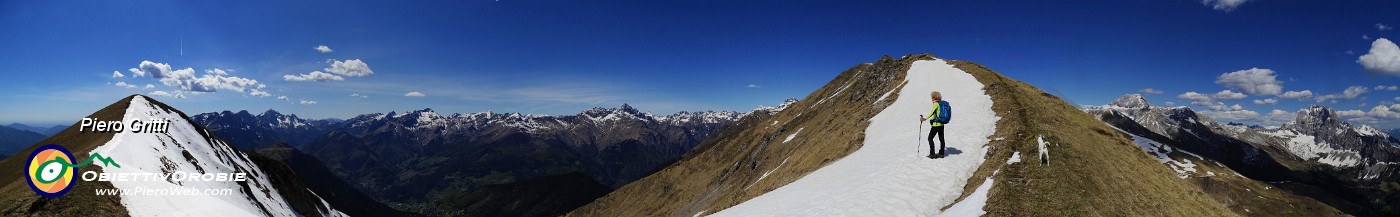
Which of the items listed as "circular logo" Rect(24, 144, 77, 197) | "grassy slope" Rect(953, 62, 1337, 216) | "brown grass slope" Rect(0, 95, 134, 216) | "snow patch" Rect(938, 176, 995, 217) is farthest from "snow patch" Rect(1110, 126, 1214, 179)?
→ "circular logo" Rect(24, 144, 77, 197)

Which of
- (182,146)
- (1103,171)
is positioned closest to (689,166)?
(182,146)

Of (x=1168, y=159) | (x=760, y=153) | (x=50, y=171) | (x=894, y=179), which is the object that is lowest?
(x=1168, y=159)

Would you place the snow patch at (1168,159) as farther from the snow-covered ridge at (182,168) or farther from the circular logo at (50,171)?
the circular logo at (50,171)

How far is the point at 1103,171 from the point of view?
21859 millimetres

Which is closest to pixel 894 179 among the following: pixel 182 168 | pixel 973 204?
pixel 973 204

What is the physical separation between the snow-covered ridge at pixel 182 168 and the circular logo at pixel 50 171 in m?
1.98

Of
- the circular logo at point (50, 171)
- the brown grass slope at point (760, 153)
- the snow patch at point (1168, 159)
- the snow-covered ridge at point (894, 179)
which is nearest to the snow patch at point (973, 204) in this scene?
the snow-covered ridge at point (894, 179)

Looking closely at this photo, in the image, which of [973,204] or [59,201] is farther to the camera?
[59,201]

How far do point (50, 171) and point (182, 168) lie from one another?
37.7 feet

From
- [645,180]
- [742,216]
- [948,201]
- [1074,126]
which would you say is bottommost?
[645,180]

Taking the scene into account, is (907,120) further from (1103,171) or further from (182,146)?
(182,146)

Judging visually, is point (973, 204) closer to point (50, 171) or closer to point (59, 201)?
point (59, 201)

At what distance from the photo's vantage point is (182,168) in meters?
46.8

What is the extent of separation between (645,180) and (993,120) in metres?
148
